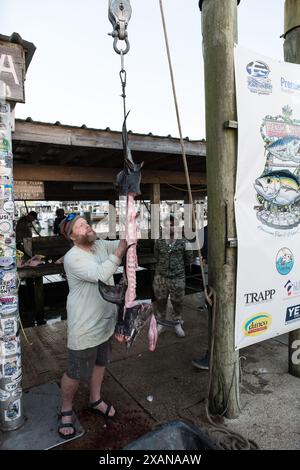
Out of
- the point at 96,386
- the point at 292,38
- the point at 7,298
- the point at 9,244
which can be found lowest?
the point at 96,386

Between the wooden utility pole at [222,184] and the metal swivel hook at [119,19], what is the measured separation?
84cm

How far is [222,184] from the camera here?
9.00 ft

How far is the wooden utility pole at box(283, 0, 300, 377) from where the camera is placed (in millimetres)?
3318

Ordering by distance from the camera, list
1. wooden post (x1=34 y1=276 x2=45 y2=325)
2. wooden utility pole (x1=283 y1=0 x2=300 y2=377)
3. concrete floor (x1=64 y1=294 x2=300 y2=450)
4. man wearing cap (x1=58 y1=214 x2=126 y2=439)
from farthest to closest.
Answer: wooden post (x1=34 y1=276 x2=45 y2=325) < wooden utility pole (x1=283 y1=0 x2=300 y2=377) < concrete floor (x1=64 y1=294 x2=300 y2=450) < man wearing cap (x1=58 y1=214 x2=126 y2=439)

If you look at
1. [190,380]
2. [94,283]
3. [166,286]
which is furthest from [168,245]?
[94,283]

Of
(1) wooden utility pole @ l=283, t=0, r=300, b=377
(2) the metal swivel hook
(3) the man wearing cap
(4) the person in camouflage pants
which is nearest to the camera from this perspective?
(2) the metal swivel hook

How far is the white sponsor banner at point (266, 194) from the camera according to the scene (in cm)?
273

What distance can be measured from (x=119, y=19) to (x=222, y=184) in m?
1.54

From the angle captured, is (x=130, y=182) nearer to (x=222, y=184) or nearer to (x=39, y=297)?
(x=222, y=184)

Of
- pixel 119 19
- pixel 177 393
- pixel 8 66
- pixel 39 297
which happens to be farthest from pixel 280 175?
pixel 39 297

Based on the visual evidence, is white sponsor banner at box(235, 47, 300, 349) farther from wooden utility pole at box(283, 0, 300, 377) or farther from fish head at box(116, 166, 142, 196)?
fish head at box(116, 166, 142, 196)

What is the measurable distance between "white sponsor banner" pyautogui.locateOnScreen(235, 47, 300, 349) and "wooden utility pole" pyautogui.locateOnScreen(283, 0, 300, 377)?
49cm

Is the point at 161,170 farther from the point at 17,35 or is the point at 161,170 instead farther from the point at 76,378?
the point at 76,378

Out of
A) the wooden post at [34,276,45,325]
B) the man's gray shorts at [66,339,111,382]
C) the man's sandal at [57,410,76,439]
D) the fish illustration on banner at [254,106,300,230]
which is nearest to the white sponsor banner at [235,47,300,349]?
the fish illustration on banner at [254,106,300,230]
